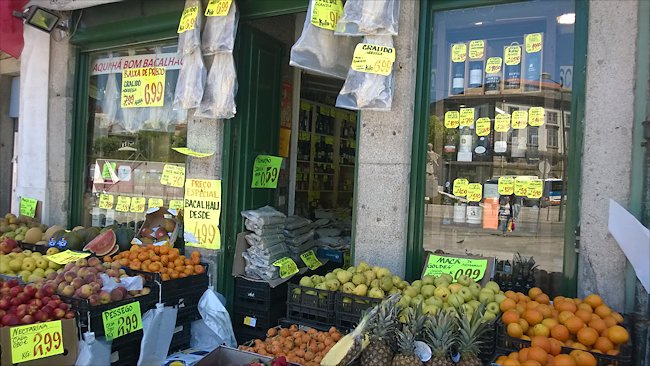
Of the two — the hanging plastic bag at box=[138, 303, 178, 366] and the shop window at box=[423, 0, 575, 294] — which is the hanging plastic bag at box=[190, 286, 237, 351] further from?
the shop window at box=[423, 0, 575, 294]

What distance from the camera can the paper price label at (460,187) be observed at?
4.35 m

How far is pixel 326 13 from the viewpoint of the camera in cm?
432

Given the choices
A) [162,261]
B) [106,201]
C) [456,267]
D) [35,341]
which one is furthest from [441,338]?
[106,201]

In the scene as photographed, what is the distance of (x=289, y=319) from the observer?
4.23 m

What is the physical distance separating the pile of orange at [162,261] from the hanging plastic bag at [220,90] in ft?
4.69

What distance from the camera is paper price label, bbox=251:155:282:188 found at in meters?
5.56

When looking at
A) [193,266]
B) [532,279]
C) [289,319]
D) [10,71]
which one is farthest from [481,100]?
[10,71]

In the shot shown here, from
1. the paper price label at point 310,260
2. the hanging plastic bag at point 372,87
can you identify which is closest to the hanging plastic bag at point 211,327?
the paper price label at point 310,260

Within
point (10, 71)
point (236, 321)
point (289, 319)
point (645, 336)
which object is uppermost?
point (10, 71)

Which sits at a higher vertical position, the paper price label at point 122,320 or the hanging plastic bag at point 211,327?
the paper price label at point 122,320

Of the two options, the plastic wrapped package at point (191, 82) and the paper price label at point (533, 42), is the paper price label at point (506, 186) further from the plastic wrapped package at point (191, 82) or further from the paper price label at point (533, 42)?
the plastic wrapped package at point (191, 82)

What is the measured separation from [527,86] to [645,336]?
2.05m

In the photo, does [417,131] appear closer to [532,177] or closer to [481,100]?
[481,100]

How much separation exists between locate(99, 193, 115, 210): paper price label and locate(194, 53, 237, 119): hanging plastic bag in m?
2.04
